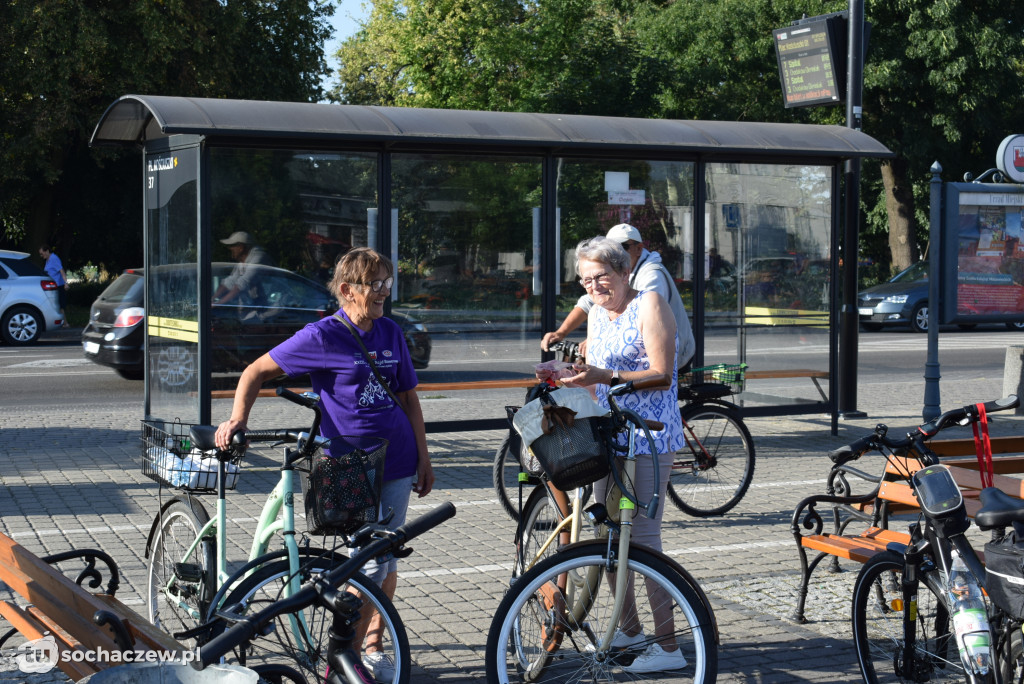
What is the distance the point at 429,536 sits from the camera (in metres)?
6.79

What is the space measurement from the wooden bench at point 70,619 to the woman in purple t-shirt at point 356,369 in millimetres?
802

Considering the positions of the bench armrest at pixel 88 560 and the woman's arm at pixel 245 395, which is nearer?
the woman's arm at pixel 245 395

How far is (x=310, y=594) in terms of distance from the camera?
277 centimetres

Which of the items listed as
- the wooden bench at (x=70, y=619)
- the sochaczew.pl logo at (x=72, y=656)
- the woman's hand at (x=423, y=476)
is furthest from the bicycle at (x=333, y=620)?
the woman's hand at (x=423, y=476)

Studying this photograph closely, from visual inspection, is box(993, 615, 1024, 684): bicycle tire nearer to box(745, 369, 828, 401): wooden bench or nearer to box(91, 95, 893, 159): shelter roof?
box(91, 95, 893, 159): shelter roof

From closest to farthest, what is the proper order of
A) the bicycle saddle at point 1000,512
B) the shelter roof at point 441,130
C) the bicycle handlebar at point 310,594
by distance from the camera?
the bicycle handlebar at point 310,594 < the bicycle saddle at point 1000,512 < the shelter roof at point 441,130

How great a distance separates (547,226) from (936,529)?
6.27m

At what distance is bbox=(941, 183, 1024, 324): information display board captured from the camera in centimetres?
1041

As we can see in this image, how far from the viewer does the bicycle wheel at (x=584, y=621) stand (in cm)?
358

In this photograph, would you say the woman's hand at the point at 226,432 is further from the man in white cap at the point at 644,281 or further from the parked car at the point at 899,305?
the parked car at the point at 899,305

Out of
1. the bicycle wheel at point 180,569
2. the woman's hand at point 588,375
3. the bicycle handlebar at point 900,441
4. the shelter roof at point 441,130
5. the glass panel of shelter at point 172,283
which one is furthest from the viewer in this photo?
the glass panel of shelter at point 172,283

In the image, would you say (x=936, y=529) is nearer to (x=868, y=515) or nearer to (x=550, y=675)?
(x=550, y=675)

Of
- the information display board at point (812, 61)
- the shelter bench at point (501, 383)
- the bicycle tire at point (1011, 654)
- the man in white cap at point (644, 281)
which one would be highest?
the information display board at point (812, 61)

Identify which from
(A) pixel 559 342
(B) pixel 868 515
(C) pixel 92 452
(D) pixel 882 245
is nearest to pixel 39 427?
(C) pixel 92 452
